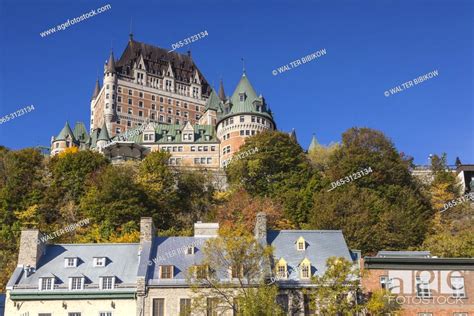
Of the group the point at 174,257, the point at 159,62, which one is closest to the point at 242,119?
the point at 159,62

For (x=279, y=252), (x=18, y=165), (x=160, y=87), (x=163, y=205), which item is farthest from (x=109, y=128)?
(x=279, y=252)

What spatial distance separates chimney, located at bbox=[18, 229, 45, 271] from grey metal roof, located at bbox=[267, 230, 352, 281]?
16.3 meters

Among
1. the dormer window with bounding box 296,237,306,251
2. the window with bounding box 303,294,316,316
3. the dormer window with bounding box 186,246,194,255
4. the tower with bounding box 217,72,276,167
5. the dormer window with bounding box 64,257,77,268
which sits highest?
the tower with bounding box 217,72,276,167

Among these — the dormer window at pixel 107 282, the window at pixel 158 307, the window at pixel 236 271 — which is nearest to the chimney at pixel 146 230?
the dormer window at pixel 107 282

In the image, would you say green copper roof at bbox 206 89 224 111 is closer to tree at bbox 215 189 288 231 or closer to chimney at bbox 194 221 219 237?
tree at bbox 215 189 288 231

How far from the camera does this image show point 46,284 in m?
49.9

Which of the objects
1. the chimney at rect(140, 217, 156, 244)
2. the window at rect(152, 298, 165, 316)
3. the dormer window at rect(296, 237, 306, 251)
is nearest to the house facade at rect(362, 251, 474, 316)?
the dormer window at rect(296, 237, 306, 251)

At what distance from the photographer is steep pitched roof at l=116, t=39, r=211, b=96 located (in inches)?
6314

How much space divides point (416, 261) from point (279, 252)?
9.52 meters

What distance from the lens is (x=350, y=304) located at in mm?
46906

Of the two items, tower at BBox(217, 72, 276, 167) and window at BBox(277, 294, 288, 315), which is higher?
tower at BBox(217, 72, 276, 167)

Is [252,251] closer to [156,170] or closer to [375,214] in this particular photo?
[375,214]

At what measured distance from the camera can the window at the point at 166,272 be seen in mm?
50156

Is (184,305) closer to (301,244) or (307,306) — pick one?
(307,306)
